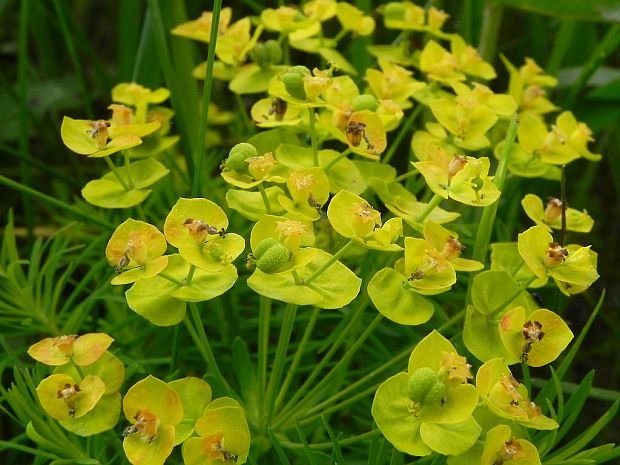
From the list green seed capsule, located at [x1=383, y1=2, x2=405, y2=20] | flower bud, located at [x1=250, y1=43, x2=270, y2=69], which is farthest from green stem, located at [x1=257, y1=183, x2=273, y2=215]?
green seed capsule, located at [x1=383, y1=2, x2=405, y2=20]

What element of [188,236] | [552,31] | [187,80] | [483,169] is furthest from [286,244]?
[552,31]

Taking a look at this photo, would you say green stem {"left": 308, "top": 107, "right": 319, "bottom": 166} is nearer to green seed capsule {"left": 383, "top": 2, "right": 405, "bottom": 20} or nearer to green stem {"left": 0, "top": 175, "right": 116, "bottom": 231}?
green stem {"left": 0, "top": 175, "right": 116, "bottom": 231}

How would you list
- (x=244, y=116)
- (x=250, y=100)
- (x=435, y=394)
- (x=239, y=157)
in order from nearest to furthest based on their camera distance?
1. (x=435, y=394)
2. (x=239, y=157)
3. (x=244, y=116)
4. (x=250, y=100)

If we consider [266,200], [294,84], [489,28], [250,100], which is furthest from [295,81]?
[250,100]

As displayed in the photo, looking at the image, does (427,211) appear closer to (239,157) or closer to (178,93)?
(239,157)

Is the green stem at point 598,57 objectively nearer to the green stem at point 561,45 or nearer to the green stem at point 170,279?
the green stem at point 561,45

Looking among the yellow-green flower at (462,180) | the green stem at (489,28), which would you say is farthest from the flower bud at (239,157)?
the green stem at (489,28)
